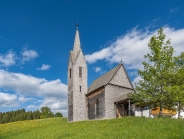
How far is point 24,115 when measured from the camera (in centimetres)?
11169

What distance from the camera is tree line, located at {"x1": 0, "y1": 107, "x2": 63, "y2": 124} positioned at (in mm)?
106088

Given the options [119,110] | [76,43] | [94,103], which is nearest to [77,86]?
[94,103]

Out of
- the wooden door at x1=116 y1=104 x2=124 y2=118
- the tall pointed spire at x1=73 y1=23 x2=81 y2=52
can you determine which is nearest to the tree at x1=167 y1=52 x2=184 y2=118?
the wooden door at x1=116 y1=104 x2=124 y2=118

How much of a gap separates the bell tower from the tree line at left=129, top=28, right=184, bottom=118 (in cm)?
1610

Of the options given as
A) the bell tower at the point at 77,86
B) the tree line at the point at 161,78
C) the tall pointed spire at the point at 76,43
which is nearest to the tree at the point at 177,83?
the tree line at the point at 161,78

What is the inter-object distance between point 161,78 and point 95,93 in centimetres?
1570

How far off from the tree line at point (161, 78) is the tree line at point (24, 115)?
8581 cm

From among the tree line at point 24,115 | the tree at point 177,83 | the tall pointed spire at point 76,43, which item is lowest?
the tree line at point 24,115

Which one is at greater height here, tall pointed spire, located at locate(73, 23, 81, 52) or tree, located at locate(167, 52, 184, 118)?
tall pointed spire, located at locate(73, 23, 81, 52)

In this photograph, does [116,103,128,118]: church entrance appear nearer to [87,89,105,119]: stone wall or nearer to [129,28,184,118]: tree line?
[87,89,105,119]: stone wall

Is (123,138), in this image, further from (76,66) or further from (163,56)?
(76,66)

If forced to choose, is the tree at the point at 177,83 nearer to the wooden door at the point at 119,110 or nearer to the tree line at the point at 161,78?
the tree line at the point at 161,78

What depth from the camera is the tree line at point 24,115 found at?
106088mm

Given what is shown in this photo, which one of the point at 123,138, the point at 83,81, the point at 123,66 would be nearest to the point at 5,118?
the point at 83,81
